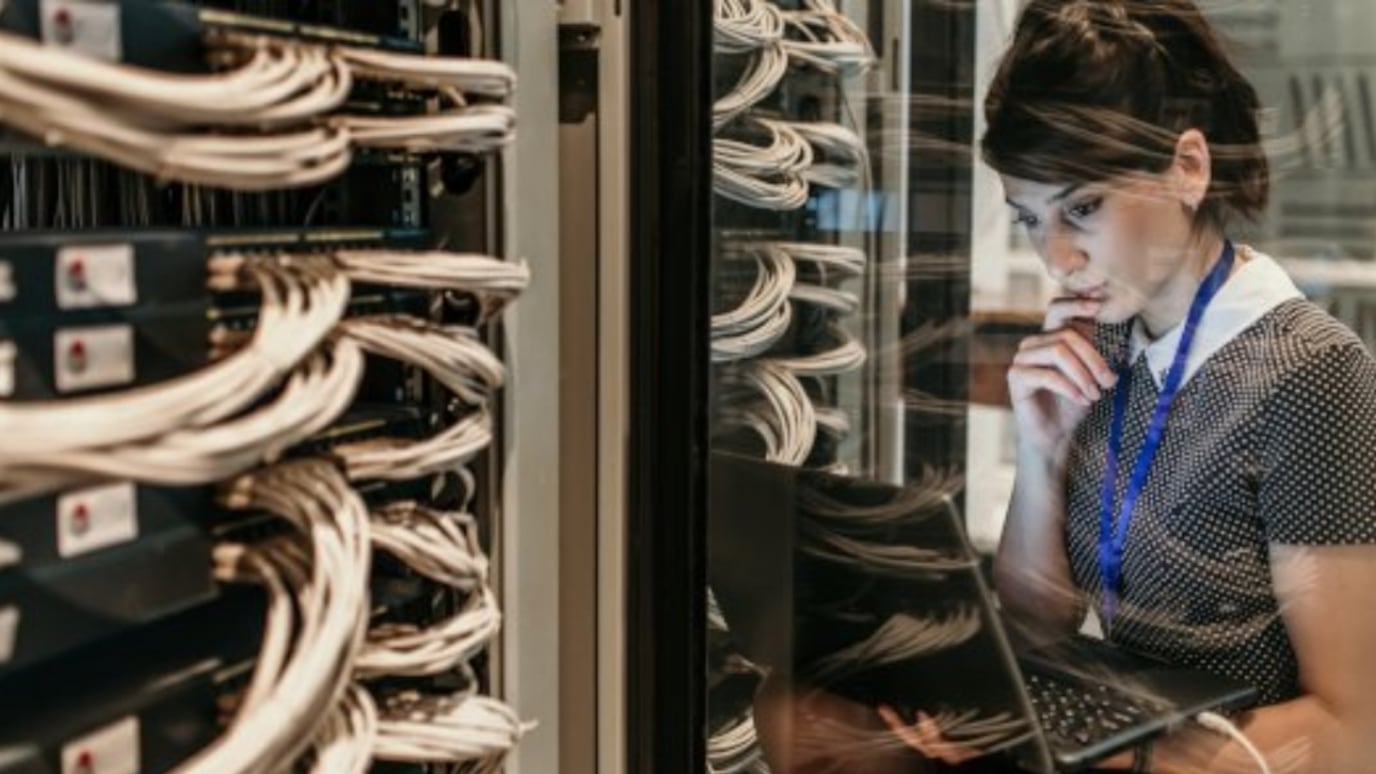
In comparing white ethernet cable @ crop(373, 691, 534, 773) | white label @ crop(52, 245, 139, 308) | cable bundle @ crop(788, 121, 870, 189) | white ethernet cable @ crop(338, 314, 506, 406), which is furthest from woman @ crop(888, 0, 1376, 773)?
white label @ crop(52, 245, 139, 308)

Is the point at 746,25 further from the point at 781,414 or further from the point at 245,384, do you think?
the point at 245,384

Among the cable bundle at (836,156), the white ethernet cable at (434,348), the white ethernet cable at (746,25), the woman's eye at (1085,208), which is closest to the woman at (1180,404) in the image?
the woman's eye at (1085,208)

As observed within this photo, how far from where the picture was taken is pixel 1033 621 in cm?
149

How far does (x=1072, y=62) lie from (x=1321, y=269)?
0.35 metres

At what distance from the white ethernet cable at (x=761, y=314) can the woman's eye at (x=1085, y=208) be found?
1.02 ft

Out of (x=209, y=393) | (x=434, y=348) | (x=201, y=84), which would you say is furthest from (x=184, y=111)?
(x=434, y=348)

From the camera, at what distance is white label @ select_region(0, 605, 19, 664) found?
2.07ft

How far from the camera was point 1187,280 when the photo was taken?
4.71ft

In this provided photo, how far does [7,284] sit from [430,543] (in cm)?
30

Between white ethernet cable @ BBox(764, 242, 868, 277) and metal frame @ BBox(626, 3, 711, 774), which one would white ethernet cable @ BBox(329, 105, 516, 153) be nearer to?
metal frame @ BBox(626, 3, 711, 774)

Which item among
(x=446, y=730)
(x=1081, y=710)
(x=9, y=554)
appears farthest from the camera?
(x=1081, y=710)

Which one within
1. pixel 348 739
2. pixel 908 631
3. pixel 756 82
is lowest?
pixel 908 631

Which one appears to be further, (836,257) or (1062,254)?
(836,257)

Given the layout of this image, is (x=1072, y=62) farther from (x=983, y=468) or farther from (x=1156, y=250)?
(x=983, y=468)
